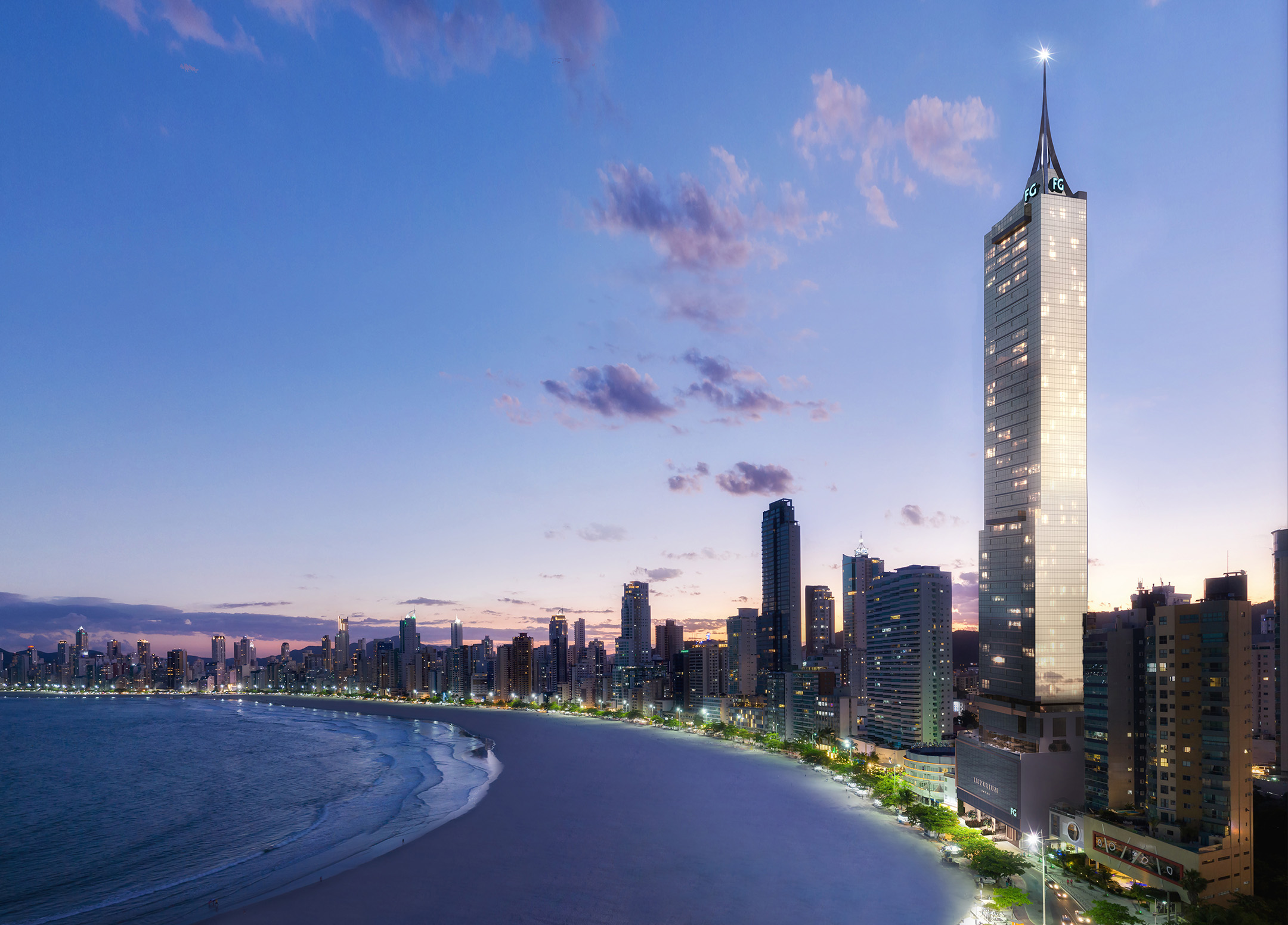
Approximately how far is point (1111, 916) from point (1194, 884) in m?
6.41

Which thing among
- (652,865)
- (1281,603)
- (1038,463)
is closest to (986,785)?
(1038,463)

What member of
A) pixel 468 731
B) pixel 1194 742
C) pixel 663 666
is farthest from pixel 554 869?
pixel 663 666

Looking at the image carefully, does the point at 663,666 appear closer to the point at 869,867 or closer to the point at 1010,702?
the point at 1010,702

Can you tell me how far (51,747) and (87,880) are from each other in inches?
3557

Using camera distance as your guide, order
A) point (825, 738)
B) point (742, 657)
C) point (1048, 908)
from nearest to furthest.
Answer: point (1048, 908)
point (825, 738)
point (742, 657)

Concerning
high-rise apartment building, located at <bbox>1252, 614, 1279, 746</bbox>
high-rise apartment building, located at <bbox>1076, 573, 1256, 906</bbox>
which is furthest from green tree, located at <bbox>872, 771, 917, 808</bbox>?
high-rise apartment building, located at <bbox>1252, 614, 1279, 746</bbox>

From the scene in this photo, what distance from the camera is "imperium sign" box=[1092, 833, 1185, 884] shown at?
37.3 m

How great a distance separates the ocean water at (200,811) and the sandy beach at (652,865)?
469cm

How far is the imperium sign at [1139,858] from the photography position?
122ft

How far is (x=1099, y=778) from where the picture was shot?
50.6 meters

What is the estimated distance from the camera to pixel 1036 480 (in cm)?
6756

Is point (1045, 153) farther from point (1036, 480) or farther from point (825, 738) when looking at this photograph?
point (825, 738)

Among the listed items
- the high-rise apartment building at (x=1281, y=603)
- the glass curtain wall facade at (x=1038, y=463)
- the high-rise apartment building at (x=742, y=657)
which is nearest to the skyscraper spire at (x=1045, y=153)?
the glass curtain wall facade at (x=1038, y=463)

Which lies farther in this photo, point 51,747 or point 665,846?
point 51,747
